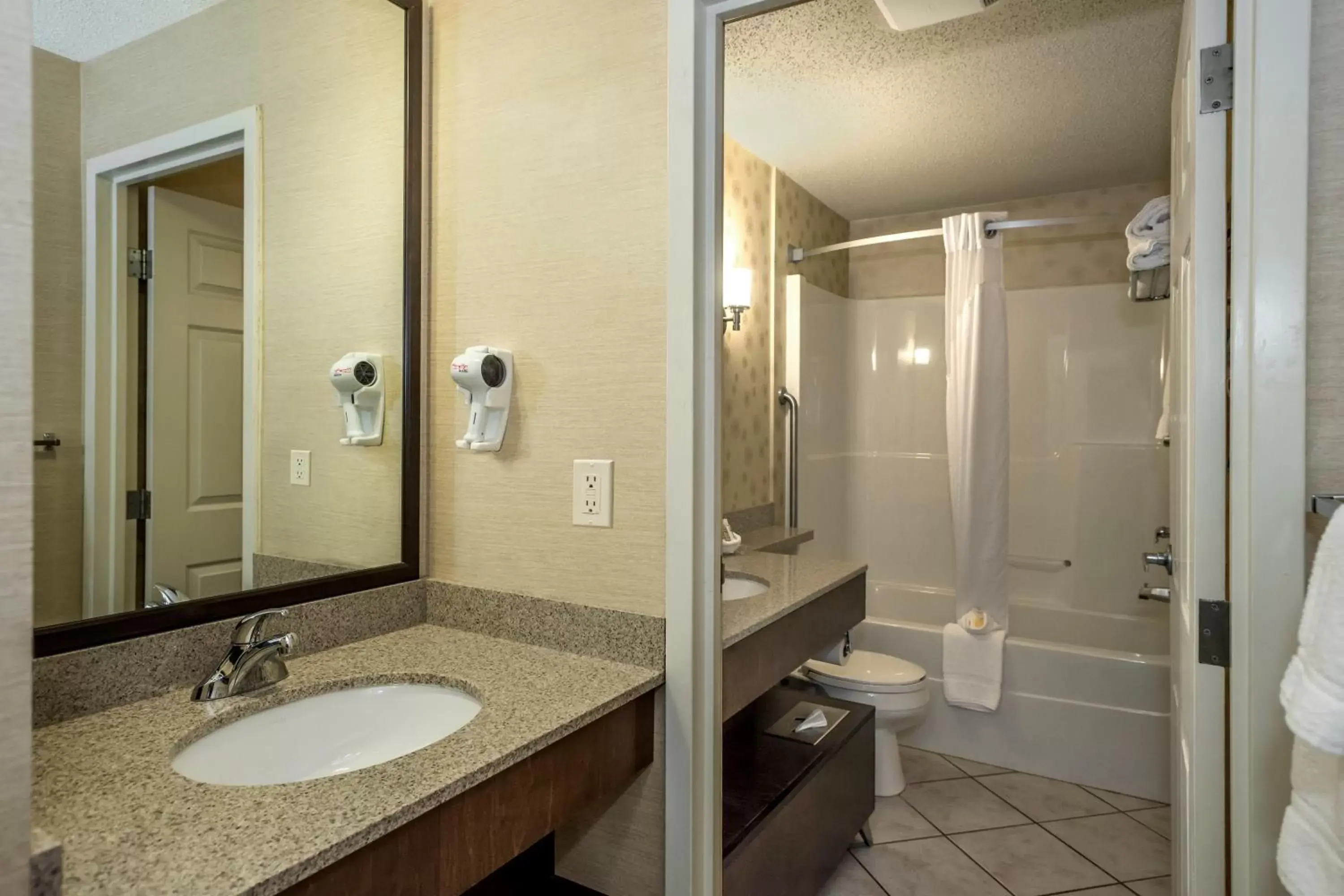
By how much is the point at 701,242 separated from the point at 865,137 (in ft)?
6.01

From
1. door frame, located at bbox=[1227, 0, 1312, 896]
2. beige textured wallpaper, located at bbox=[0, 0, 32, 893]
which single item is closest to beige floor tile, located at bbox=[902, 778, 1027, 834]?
door frame, located at bbox=[1227, 0, 1312, 896]

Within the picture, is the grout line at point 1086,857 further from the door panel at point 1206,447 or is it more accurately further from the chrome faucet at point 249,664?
the chrome faucet at point 249,664

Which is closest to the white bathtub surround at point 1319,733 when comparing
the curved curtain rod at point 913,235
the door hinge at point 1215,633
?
the door hinge at point 1215,633

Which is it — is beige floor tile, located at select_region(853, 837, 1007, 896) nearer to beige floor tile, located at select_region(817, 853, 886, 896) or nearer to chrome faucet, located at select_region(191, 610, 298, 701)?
beige floor tile, located at select_region(817, 853, 886, 896)

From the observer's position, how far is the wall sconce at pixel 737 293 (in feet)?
8.84

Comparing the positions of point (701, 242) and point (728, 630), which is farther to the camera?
point (728, 630)

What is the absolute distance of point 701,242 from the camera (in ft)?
4.19

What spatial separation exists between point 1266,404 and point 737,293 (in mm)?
1907

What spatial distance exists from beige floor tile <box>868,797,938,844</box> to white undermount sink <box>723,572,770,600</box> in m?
0.87

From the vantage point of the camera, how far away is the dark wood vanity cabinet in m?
0.81

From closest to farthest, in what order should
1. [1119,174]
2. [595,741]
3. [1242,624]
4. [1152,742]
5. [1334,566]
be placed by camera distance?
[1334,566] → [1242,624] → [595,741] → [1152,742] → [1119,174]

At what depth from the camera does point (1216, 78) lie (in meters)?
1.01

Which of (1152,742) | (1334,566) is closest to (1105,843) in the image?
(1152,742)

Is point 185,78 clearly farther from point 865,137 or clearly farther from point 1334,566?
point 865,137
